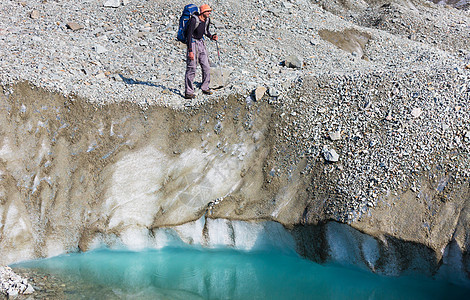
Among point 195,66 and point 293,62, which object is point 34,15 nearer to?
point 195,66

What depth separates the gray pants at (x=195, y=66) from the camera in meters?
12.5

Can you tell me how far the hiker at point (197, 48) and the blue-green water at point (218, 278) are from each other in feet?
16.6

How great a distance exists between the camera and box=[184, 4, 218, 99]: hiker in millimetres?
11938

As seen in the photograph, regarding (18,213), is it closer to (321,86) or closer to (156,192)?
(156,192)

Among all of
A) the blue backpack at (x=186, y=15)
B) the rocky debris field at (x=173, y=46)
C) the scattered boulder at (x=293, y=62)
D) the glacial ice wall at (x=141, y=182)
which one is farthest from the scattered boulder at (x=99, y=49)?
the scattered boulder at (x=293, y=62)

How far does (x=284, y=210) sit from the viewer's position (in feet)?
37.0

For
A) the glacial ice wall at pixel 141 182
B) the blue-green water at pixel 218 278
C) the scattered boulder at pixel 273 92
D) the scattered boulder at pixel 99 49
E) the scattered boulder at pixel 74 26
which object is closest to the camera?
the blue-green water at pixel 218 278

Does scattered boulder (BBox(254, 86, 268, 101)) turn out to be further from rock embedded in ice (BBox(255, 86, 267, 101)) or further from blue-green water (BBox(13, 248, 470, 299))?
blue-green water (BBox(13, 248, 470, 299))

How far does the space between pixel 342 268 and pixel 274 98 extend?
528 centimetres

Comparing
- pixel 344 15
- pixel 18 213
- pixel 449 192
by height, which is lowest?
pixel 18 213

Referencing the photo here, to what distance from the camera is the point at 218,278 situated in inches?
452

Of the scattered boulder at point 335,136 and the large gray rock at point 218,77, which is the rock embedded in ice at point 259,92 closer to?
the large gray rock at point 218,77

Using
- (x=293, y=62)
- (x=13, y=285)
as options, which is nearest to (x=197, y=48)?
(x=293, y=62)

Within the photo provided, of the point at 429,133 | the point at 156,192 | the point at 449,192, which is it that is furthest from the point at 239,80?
the point at 449,192
